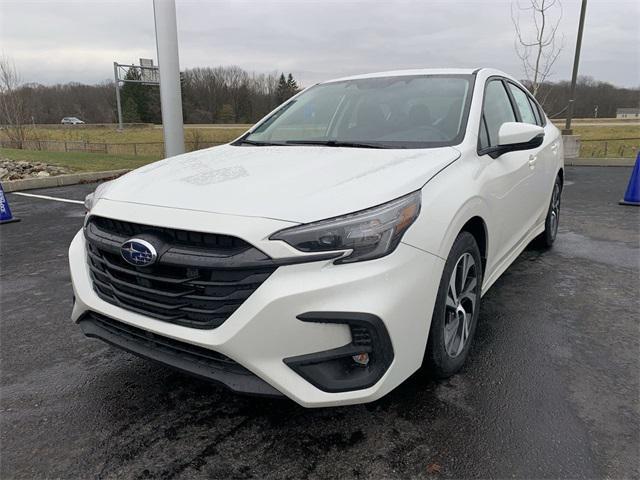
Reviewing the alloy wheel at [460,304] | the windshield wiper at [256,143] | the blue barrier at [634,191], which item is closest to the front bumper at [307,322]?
the alloy wheel at [460,304]

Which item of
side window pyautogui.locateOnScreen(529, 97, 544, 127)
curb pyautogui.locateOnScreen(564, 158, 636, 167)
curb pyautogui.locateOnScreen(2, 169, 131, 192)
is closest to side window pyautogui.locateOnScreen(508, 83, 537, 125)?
side window pyautogui.locateOnScreen(529, 97, 544, 127)

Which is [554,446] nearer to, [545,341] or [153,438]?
[545,341]

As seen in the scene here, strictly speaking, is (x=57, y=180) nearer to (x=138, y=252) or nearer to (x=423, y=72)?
(x=423, y=72)

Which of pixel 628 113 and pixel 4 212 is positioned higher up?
pixel 628 113

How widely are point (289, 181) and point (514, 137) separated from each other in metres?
1.47

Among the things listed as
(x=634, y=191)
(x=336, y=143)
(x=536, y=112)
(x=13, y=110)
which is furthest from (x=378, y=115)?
(x=13, y=110)

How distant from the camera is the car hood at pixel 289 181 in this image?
201 cm

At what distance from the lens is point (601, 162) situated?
1260 cm

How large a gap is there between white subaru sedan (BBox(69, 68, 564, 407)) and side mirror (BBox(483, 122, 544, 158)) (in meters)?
0.01

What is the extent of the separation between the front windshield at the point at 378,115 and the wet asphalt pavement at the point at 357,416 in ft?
4.54

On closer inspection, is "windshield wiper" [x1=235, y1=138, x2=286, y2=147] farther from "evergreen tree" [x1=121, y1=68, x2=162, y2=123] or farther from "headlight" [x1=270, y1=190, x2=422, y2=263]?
"evergreen tree" [x1=121, y1=68, x2=162, y2=123]

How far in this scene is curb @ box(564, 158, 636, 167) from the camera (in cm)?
1231

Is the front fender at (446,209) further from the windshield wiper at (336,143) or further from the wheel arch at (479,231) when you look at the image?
the windshield wiper at (336,143)

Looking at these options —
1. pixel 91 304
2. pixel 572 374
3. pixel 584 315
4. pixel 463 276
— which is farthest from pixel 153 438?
pixel 584 315
